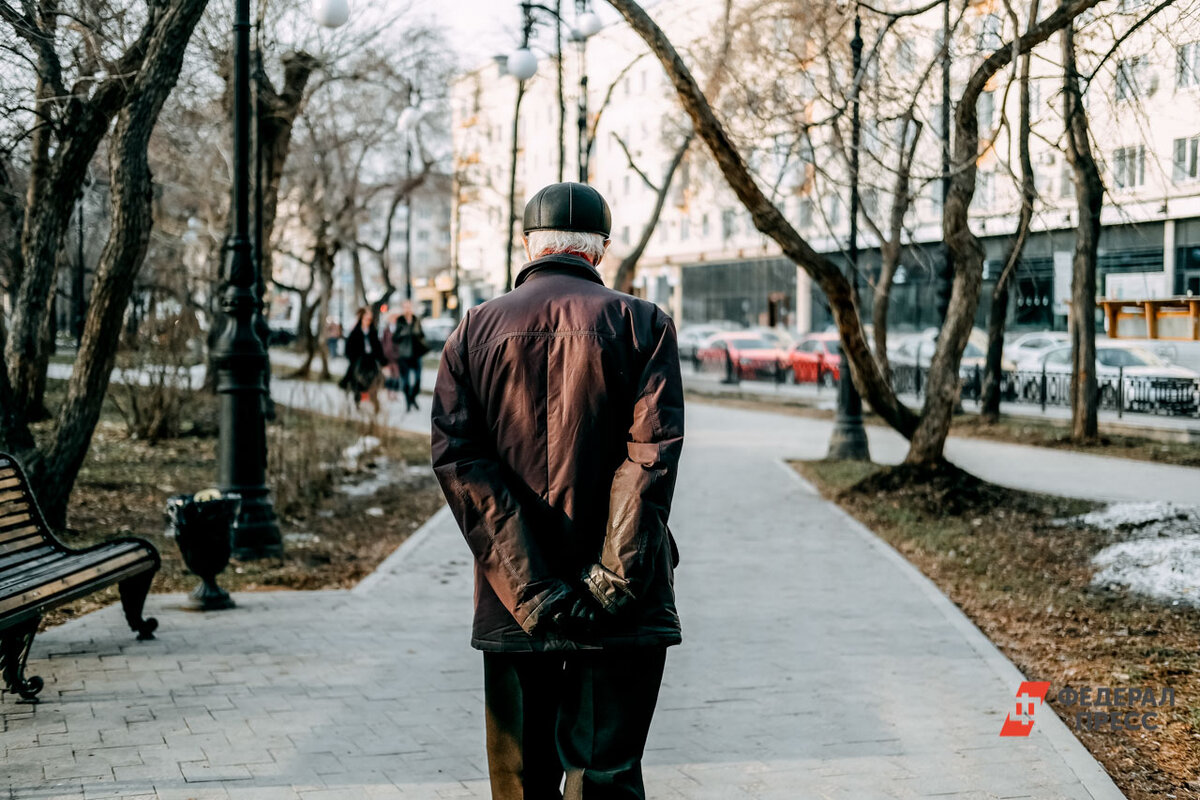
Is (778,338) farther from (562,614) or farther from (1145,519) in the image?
(562,614)

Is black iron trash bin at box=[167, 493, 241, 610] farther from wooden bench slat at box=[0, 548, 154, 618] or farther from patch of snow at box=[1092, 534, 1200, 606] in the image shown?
patch of snow at box=[1092, 534, 1200, 606]

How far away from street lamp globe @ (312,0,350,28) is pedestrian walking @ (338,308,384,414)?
549 centimetres

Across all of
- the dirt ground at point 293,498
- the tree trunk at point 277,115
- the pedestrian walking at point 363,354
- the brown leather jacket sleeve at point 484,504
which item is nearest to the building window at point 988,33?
the dirt ground at point 293,498

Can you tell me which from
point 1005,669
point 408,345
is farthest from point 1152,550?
point 408,345

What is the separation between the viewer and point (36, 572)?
5629 mm

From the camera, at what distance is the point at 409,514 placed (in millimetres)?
12062

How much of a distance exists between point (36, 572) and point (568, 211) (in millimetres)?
3526

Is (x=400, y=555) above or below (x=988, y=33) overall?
below

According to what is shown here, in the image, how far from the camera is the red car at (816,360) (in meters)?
31.2

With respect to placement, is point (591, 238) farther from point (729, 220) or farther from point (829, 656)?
point (729, 220)

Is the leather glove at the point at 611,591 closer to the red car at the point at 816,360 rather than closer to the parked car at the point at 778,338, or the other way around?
the red car at the point at 816,360

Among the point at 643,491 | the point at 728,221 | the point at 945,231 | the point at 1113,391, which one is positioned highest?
the point at 728,221

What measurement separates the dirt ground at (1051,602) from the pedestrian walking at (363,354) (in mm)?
7968

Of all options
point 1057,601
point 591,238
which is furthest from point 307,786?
point 1057,601
